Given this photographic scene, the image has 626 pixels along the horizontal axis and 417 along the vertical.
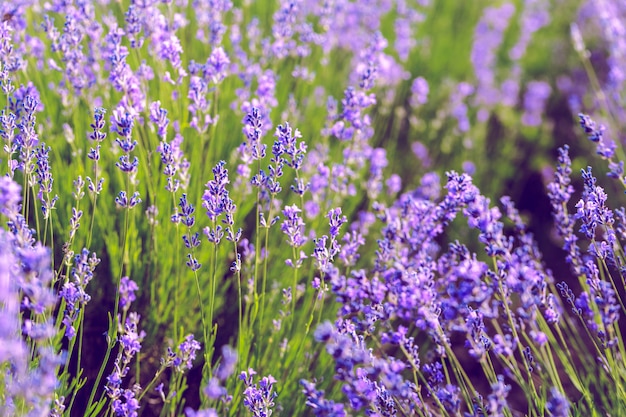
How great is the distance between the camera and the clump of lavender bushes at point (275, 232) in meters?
1.62

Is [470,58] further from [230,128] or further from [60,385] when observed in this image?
[60,385]

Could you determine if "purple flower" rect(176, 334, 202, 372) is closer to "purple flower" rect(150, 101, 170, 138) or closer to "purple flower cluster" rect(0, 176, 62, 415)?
"purple flower cluster" rect(0, 176, 62, 415)

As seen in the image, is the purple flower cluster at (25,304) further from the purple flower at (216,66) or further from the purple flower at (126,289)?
the purple flower at (216,66)

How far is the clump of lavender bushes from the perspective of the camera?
1621 mm

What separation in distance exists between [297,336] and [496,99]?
287 cm

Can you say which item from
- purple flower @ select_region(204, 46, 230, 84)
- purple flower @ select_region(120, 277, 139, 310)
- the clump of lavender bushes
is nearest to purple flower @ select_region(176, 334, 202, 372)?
the clump of lavender bushes

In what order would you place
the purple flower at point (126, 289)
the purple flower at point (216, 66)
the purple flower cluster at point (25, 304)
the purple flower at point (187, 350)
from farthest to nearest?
1. the purple flower at point (216, 66)
2. the purple flower at point (126, 289)
3. the purple flower at point (187, 350)
4. the purple flower cluster at point (25, 304)

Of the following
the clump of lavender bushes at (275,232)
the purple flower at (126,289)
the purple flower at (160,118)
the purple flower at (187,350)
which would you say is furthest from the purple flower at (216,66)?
the purple flower at (187,350)

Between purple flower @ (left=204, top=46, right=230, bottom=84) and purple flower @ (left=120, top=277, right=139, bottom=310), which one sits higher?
purple flower @ (left=204, top=46, right=230, bottom=84)

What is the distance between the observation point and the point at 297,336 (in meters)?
2.19

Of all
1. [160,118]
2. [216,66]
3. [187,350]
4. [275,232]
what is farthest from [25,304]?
[275,232]

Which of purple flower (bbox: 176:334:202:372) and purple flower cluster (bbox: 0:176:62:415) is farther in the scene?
purple flower (bbox: 176:334:202:372)

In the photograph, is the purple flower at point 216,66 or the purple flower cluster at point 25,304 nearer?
the purple flower cluster at point 25,304

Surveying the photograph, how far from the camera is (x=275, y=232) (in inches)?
107
